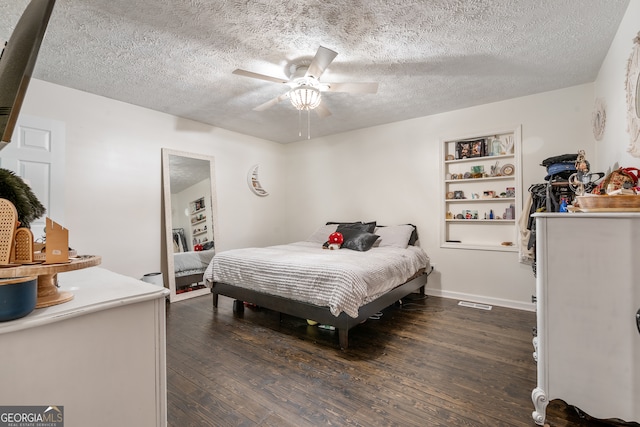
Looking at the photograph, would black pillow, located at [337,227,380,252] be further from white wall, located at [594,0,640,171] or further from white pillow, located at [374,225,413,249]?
white wall, located at [594,0,640,171]

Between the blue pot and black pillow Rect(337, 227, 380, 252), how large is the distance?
10.3ft

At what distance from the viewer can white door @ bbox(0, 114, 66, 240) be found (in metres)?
2.62

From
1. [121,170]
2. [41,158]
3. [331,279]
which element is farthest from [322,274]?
[41,158]

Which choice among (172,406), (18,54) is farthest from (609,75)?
(172,406)

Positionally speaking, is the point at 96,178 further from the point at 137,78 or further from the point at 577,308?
the point at 577,308

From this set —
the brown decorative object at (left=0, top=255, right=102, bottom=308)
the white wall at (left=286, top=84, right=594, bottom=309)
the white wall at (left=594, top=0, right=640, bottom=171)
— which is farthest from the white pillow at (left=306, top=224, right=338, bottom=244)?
the brown decorative object at (left=0, top=255, right=102, bottom=308)

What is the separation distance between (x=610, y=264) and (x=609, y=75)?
200cm

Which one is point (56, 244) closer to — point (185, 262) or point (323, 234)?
point (185, 262)

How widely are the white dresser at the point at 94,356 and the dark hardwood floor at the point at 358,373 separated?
847mm

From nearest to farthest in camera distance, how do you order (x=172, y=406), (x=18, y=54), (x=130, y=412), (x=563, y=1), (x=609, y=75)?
(x=18, y=54) → (x=130, y=412) → (x=172, y=406) → (x=563, y=1) → (x=609, y=75)

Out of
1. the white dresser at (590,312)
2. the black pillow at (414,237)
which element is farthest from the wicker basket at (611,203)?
the black pillow at (414,237)

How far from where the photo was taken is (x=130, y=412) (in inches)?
36.8

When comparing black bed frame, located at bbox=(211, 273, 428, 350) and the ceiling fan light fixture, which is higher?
the ceiling fan light fixture

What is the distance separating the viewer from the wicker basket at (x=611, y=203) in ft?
4.43
